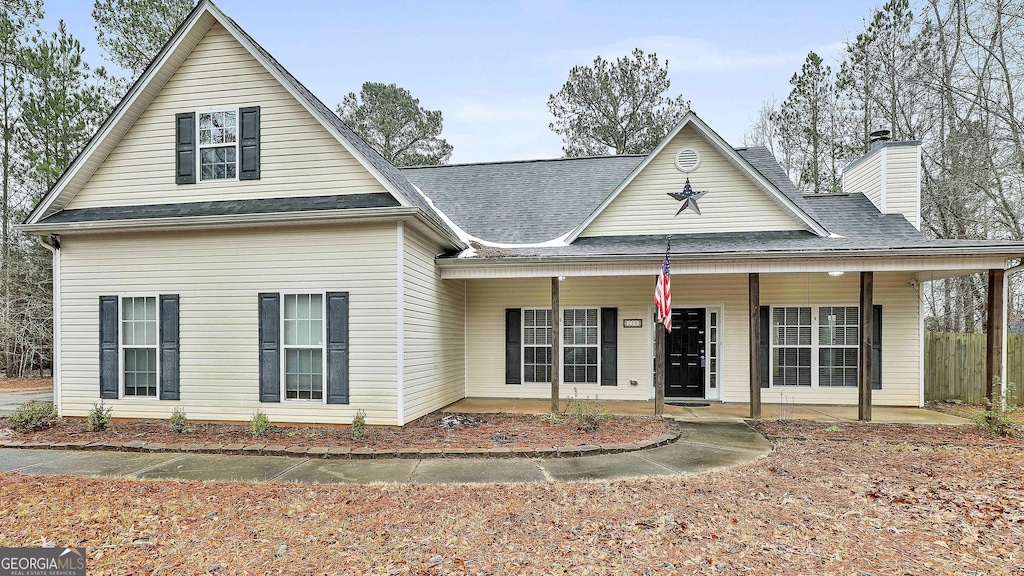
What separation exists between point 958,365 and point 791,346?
4.23 m

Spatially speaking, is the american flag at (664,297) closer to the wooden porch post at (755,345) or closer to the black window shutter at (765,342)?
the wooden porch post at (755,345)

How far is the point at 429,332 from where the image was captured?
8984mm

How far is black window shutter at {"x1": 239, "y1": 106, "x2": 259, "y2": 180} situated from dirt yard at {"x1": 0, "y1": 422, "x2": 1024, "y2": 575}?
4796mm

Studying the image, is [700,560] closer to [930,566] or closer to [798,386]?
[930,566]

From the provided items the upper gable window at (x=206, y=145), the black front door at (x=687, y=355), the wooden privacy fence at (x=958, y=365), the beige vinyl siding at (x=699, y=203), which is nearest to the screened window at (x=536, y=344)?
the beige vinyl siding at (x=699, y=203)

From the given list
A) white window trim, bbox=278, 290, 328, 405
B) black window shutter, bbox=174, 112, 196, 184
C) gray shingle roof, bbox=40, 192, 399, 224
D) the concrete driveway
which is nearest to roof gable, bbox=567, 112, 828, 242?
gray shingle roof, bbox=40, 192, 399, 224

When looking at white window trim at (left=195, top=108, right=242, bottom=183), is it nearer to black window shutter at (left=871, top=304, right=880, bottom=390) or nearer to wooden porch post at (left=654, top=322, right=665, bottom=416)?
wooden porch post at (left=654, top=322, right=665, bottom=416)

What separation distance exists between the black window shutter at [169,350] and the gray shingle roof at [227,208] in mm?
1346

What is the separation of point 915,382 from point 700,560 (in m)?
9.00

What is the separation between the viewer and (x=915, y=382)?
10047 mm

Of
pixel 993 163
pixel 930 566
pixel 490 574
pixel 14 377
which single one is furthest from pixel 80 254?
pixel 993 163

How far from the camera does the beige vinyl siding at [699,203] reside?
9922 mm

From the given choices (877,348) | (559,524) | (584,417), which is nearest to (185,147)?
(584,417)

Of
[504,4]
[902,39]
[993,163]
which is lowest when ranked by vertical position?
[993,163]
